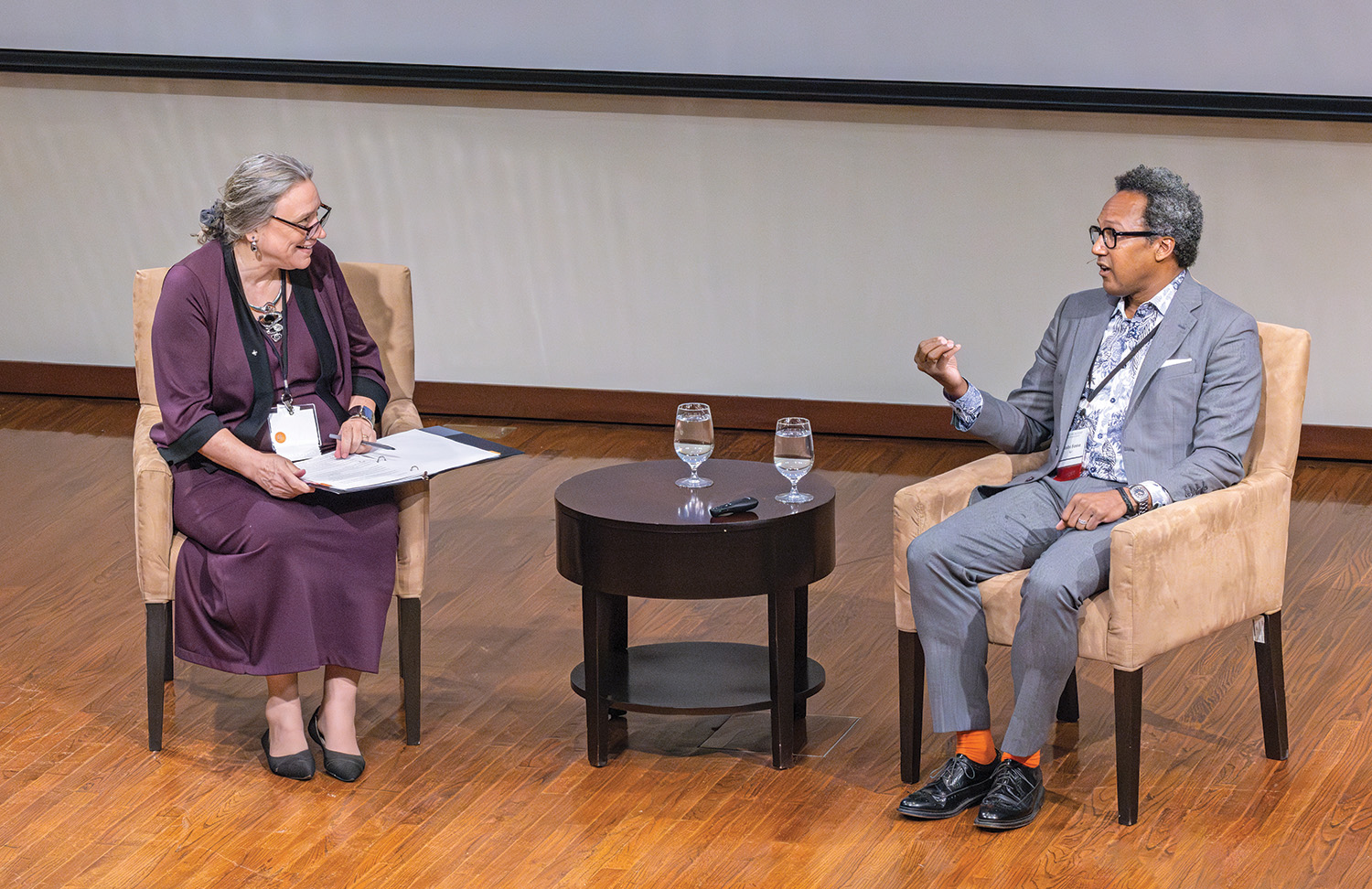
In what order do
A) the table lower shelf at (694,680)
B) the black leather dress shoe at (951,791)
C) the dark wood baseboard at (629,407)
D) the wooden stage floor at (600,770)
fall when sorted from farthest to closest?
the dark wood baseboard at (629,407) → the table lower shelf at (694,680) → the black leather dress shoe at (951,791) → the wooden stage floor at (600,770)

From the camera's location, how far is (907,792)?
3418 millimetres

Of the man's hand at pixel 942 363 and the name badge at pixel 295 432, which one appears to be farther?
the name badge at pixel 295 432

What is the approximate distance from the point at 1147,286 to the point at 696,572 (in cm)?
109

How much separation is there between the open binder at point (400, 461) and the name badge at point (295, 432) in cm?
3

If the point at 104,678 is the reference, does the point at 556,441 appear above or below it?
above

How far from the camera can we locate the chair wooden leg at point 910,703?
3443 mm

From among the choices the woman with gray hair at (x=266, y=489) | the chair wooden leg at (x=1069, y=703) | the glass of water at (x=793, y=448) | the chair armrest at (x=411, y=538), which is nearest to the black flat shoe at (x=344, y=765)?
the woman with gray hair at (x=266, y=489)

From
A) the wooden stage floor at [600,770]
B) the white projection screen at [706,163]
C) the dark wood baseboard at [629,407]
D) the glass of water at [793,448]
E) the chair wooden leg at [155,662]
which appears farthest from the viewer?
the dark wood baseboard at [629,407]

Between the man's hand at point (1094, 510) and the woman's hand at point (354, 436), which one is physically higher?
the woman's hand at point (354, 436)

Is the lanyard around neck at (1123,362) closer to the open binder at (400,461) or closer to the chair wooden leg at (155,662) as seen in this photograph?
the open binder at (400,461)

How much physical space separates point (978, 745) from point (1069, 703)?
46cm

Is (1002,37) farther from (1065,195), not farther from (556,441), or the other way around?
(556,441)

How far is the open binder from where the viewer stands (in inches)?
137

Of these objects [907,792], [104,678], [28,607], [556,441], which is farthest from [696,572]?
[556,441]
